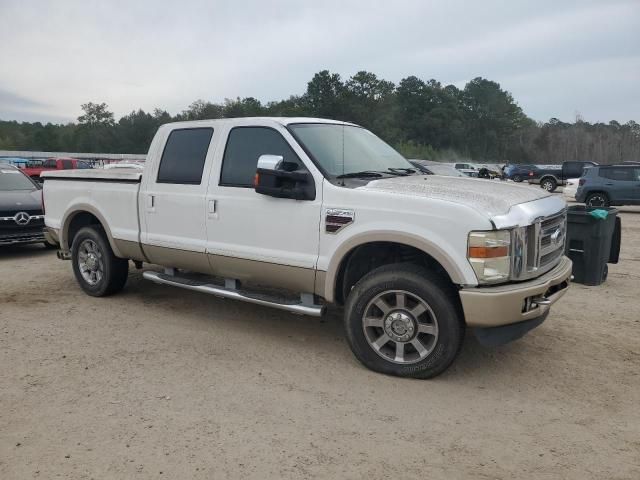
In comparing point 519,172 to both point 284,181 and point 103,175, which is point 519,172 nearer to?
point 103,175

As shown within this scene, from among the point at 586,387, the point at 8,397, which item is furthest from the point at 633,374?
the point at 8,397

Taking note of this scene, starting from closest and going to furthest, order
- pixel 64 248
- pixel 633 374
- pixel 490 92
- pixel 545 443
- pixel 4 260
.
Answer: pixel 545 443
pixel 633 374
pixel 64 248
pixel 4 260
pixel 490 92

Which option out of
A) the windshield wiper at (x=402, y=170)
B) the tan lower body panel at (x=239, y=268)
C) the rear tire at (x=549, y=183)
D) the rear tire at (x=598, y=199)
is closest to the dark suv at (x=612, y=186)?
the rear tire at (x=598, y=199)

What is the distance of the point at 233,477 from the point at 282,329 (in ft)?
8.27

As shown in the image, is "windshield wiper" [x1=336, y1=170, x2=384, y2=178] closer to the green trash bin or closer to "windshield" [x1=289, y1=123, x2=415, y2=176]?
"windshield" [x1=289, y1=123, x2=415, y2=176]

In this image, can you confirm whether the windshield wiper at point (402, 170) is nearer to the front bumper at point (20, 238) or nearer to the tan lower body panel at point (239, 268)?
the tan lower body panel at point (239, 268)

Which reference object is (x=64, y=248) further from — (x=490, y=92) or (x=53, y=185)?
(x=490, y=92)

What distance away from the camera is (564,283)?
4.42m

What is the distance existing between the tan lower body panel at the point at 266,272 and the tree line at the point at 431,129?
44.3 m

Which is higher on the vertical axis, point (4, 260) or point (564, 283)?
point (564, 283)

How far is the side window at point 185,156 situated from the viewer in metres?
5.32

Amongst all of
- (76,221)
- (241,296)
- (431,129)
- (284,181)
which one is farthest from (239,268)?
(431,129)

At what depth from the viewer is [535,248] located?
12.8 ft

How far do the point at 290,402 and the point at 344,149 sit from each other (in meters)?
2.32
